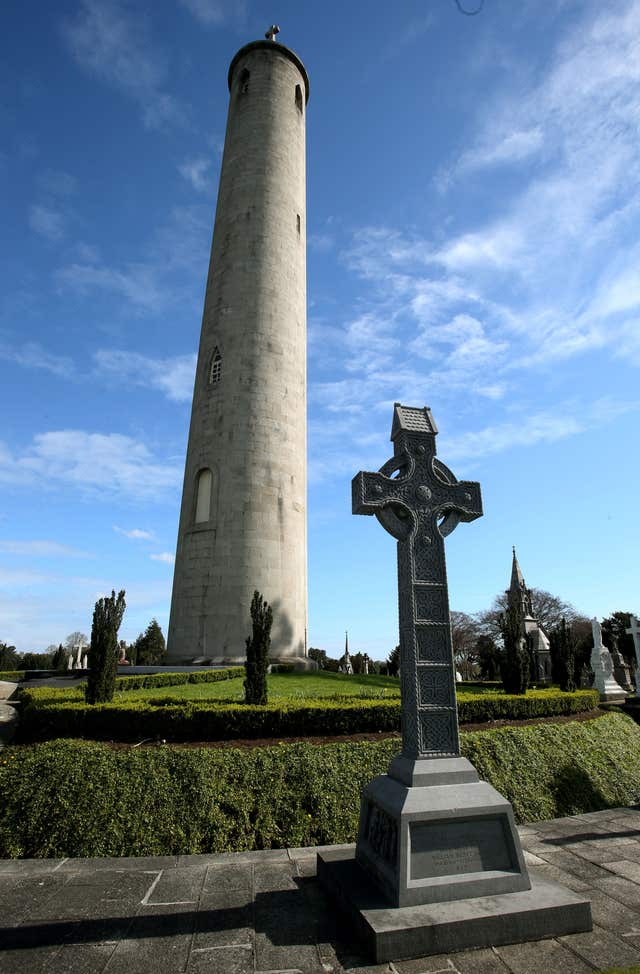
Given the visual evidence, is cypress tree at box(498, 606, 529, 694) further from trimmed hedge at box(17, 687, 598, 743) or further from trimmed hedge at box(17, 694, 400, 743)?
trimmed hedge at box(17, 694, 400, 743)

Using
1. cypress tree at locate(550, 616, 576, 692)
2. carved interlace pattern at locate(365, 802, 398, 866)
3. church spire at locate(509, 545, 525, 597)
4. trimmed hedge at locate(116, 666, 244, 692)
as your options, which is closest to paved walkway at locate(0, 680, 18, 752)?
trimmed hedge at locate(116, 666, 244, 692)

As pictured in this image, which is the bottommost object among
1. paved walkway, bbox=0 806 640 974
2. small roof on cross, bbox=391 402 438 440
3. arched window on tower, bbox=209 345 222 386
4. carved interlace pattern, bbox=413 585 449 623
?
paved walkway, bbox=0 806 640 974

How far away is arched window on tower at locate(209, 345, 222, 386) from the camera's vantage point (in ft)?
78.0

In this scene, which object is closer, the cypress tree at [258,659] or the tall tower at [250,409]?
the cypress tree at [258,659]

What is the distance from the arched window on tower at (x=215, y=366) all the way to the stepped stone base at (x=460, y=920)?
2145cm

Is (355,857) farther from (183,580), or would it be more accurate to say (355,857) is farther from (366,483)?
(183,580)

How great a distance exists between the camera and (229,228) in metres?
25.2

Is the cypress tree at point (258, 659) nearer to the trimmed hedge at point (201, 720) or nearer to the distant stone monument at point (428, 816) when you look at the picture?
the trimmed hedge at point (201, 720)

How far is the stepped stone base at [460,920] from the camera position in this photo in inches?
149

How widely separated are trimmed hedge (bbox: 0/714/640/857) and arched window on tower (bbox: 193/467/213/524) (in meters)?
14.5

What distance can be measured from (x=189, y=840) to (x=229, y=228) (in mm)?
24844

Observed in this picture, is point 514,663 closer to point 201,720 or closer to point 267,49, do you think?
point 201,720

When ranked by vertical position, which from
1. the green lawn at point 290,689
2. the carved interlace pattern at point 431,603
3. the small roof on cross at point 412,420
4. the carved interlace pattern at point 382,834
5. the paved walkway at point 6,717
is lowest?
the carved interlace pattern at point 382,834

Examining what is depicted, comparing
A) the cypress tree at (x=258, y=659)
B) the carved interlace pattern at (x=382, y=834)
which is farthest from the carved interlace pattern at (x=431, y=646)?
the cypress tree at (x=258, y=659)
